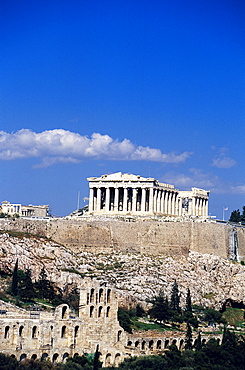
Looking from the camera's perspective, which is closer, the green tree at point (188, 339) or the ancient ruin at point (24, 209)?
the green tree at point (188, 339)

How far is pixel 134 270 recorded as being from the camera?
9712cm

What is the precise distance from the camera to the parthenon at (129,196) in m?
117

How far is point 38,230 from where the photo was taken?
102 m

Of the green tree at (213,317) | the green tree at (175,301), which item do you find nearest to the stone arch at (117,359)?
the green tree at (175,301)

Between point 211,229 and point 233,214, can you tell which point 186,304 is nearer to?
point 211,229

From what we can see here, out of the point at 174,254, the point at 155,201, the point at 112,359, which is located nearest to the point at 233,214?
the point at 155,201

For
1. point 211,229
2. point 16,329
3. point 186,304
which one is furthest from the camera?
point 211,229

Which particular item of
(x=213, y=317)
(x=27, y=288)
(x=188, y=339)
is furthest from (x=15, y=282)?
(x=213, y=317)

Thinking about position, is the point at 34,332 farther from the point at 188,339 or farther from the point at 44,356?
the point at 188,339

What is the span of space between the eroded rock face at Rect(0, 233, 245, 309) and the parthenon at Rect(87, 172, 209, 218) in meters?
12.4

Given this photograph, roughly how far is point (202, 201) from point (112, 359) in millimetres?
67947

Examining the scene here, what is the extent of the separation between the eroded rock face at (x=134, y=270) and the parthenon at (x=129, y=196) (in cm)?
1237

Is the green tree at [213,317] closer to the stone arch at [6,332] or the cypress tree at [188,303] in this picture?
the cypress tree at [188,303]

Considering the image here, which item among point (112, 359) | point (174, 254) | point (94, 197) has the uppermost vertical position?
point (94, 197)
